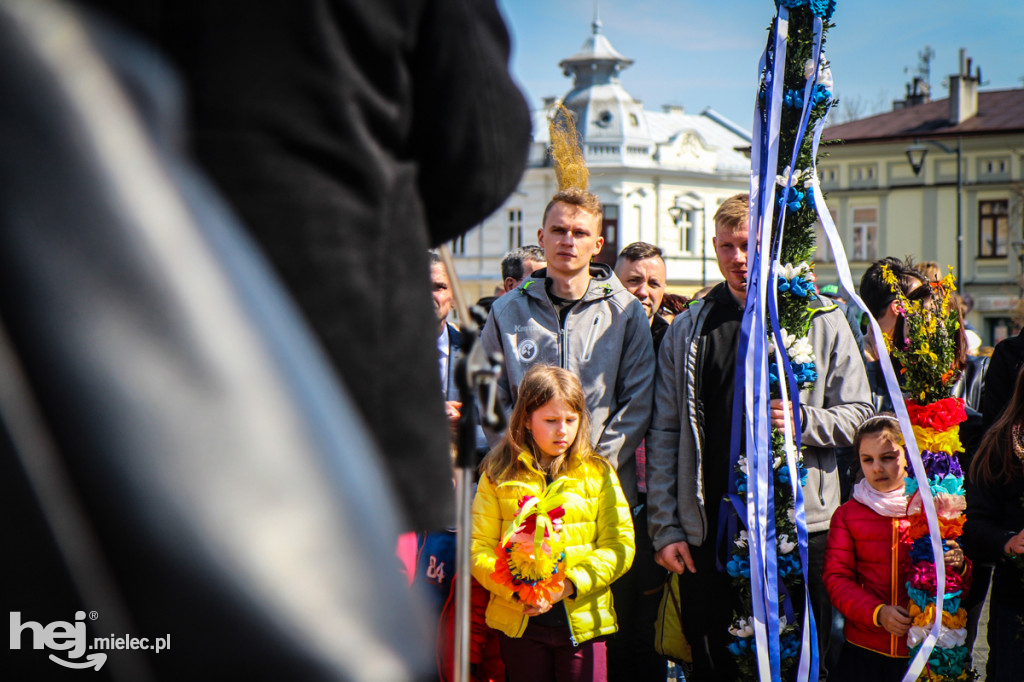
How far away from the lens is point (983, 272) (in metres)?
38.8

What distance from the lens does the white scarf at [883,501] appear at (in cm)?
424

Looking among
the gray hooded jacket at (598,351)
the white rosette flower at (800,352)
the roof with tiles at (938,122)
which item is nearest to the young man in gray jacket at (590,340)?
the gray hooded jacket at (598,351)

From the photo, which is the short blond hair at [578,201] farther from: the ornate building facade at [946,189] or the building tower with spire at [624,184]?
the building tower with spire at [624,184]

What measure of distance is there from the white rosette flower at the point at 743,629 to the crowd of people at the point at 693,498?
0.11 meters

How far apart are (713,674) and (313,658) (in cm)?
395

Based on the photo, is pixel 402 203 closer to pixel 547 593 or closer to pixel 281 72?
pixel 281 72

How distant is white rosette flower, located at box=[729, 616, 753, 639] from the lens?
4078mm

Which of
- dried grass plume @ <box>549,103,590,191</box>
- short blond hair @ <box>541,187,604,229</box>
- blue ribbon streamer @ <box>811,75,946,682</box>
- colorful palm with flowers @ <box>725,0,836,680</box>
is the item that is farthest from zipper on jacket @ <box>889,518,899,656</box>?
dried grass plume @ <box>549,103,590,191</box>

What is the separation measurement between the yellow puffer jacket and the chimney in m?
41.5

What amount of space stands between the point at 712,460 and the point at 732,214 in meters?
1.14

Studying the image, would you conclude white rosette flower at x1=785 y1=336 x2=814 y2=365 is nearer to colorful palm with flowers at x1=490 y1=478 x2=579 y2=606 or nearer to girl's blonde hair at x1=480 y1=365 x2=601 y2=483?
girl's blonde hair at x1=480 y1=365 x2=601 y2=483

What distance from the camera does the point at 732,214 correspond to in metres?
4.55

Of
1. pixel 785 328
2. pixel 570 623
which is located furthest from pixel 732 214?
pixel 570 623

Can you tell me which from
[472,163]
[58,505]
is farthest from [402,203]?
[58,505]
